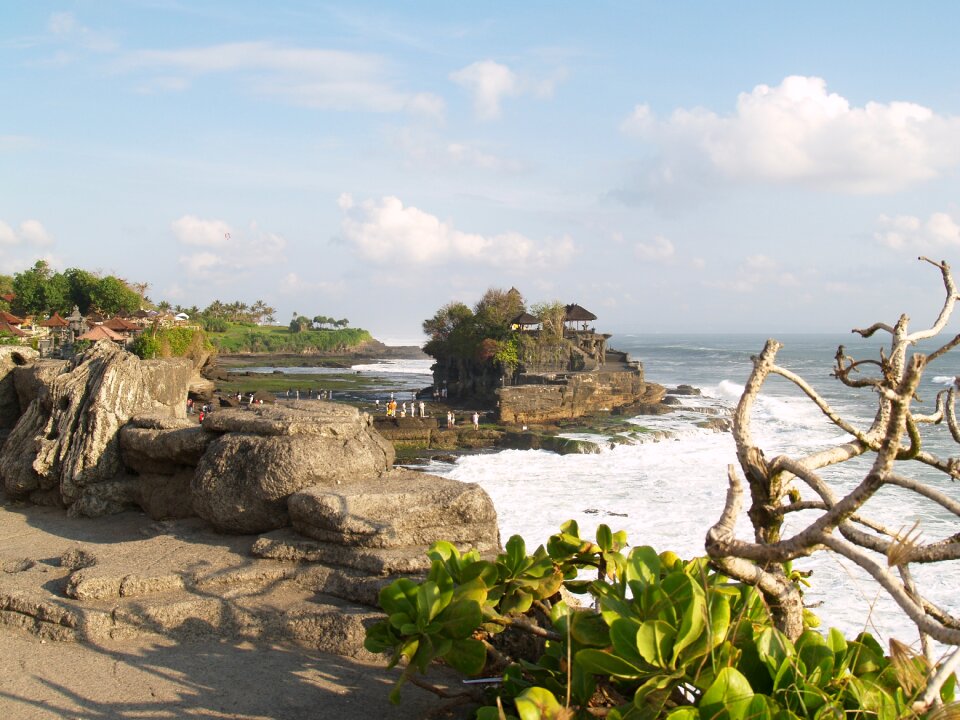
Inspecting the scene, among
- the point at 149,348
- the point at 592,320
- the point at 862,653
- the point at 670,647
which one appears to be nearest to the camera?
the point at 670,647

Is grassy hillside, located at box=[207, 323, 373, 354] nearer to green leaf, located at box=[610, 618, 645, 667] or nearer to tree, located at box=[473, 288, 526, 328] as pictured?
tree, located at box=[473, 288, 526, 328]

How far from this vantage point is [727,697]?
7.76 ft

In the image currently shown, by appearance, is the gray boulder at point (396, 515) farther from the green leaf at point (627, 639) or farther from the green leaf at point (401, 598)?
the green leaf at point (627, 639)

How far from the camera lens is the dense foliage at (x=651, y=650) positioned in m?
2.47

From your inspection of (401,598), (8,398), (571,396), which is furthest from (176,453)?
(571,396)

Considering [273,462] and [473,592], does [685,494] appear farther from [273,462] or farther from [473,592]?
Result: [473,592]

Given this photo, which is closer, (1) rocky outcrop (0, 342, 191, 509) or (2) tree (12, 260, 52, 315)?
(1) rocky outcrop (0, 342, 191, 509)

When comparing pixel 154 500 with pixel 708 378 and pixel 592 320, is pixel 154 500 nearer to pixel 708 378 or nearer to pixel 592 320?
pixel 592 320

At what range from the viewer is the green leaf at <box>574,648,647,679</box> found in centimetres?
255

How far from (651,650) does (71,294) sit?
63.5 meters

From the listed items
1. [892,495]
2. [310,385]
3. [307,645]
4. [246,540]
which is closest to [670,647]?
[307,645]

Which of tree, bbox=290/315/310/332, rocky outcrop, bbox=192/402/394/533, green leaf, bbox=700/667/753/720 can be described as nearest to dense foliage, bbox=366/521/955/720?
green leaf, bbox=700/667/753/720

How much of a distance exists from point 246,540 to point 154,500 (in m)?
1.93

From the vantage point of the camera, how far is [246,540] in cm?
585
